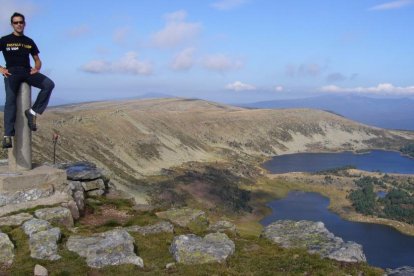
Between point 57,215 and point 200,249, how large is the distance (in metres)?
7.15

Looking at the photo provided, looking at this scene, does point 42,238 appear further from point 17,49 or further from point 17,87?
point 17,49

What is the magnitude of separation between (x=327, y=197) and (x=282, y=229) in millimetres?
109864

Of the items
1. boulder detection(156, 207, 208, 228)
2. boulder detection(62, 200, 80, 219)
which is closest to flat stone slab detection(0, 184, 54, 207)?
boulder detection(62, 200, 80, 219)

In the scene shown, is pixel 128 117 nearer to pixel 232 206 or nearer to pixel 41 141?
pixel 41 141

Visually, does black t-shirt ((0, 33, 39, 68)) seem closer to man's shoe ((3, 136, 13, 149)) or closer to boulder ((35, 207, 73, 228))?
man's shoe ((3, 136, 13, 149))

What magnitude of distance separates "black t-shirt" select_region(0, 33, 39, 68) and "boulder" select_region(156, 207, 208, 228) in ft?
34.1

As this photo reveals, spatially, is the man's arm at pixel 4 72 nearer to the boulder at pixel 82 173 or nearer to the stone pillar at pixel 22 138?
the stone pillar at pixel 22 138

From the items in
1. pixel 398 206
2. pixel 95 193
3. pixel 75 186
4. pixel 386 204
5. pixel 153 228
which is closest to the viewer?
pixel 153 228

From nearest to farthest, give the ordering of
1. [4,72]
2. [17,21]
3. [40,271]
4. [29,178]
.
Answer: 1. [40,271]
2. [17,21]
3. [4,72]
4. [29,178]

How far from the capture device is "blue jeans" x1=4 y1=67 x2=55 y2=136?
1983cm

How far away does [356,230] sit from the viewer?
95.8 m

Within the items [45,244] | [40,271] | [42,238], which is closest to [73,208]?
[42,238]

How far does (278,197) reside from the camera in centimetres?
12300

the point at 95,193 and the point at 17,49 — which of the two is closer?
the point at 17,49
